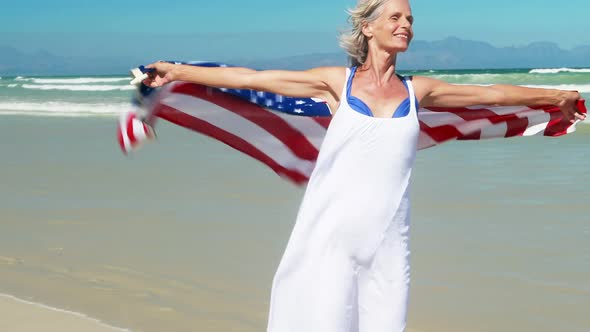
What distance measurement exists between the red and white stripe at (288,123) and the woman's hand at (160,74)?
0.21m

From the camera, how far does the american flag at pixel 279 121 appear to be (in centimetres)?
376

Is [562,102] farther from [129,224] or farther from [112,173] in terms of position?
[112,173]

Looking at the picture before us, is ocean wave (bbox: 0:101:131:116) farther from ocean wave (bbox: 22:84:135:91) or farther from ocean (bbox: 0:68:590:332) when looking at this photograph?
ocean (bbox: 0:68:590:332)

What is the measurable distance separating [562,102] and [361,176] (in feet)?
3.84

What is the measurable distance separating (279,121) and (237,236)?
3.53m

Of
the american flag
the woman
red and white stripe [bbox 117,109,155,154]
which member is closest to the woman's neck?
the woman

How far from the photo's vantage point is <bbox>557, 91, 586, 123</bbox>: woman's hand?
3.81 meters

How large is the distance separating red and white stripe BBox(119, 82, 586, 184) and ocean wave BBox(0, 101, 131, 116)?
2078cm

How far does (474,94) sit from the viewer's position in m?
3.39

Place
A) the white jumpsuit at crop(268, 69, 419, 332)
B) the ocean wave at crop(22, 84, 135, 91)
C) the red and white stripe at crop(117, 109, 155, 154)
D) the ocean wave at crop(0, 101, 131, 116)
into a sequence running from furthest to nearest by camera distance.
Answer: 1. the ocean wave at crop(22, 84, 135, 91)
2. the ocean wave at crop(0, 101, 131, 116)
3. the red and white stripe at crop(117, 109, 155, 154)
4. the white jumpsuit at crop(268, 69, 419, 332)

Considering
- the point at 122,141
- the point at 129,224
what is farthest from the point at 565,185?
the point at 122,141

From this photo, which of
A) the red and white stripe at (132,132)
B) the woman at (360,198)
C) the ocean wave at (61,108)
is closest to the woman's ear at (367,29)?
the woman at (360,198)

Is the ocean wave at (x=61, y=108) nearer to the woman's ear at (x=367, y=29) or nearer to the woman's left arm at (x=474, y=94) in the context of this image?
the woman's left arm at (x=474, y=94)

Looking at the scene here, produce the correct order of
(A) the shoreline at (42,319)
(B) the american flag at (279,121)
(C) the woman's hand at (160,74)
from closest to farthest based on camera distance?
(C) the woman's hand at (160,74) → (B) the american flag at (279,121) → (A) the shoreline at (42,319)
